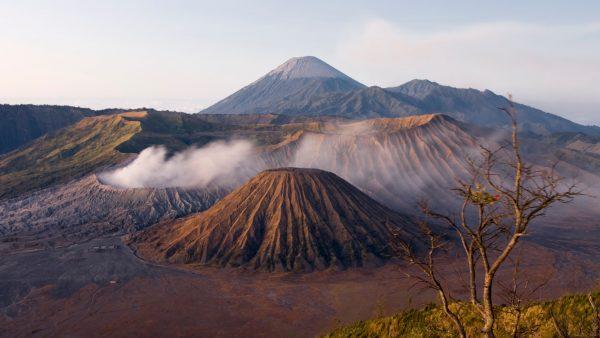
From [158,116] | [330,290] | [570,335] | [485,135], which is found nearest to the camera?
[570,335]

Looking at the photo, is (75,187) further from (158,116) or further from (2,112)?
(2,112)

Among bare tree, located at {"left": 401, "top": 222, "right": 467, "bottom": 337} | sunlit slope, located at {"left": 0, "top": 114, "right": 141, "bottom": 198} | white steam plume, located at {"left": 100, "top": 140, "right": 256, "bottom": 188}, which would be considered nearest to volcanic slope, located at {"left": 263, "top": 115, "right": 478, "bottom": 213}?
white steam plume, located at {"left": 100, "top": 140, "right": 256, "bottom": 188}

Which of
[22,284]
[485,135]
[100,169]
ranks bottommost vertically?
[22,284]

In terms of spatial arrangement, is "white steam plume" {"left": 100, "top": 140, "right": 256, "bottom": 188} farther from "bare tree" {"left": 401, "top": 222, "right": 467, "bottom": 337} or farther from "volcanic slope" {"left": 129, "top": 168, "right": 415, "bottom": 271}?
"bare tree" {"left": 401, "top": 222, "right": 467, "bottom": 337}

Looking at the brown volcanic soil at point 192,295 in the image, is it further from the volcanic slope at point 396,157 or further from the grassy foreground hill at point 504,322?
the volcanic slope at point 396,157

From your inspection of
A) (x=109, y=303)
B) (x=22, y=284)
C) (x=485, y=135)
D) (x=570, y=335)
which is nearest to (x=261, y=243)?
(x=109, y=303)
